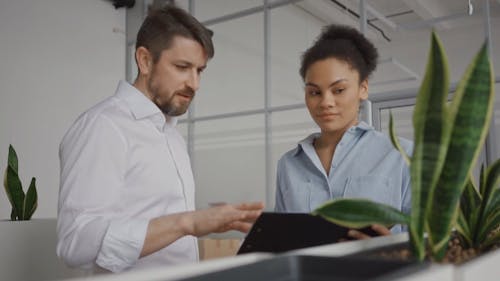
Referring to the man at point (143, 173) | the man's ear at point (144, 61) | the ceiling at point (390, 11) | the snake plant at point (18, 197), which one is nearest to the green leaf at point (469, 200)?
the man at point (143, 173)

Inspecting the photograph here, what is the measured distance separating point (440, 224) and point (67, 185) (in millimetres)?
866

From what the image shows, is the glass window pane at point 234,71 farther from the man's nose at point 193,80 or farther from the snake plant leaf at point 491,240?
the snake plant leaf at point 491,240

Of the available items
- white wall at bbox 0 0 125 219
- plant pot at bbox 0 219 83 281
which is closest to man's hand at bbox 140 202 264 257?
plant pot at bbox 0 219 83 281

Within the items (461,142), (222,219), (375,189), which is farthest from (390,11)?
(461,142)

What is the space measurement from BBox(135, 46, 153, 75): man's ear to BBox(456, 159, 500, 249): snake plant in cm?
100

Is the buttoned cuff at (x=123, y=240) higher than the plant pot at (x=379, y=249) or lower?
lower

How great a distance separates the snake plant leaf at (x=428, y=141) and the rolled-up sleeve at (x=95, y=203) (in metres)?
0.68

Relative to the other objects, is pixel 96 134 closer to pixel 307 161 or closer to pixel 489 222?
pixel 307 161

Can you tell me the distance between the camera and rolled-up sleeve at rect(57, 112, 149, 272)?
3.51 ft

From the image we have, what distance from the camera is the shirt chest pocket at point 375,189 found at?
1.14 meters

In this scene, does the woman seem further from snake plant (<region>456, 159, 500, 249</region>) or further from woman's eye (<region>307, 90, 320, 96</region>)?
snake plant (<region>456, 159, 500, 249</region>)

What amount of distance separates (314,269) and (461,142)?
0.88 feet

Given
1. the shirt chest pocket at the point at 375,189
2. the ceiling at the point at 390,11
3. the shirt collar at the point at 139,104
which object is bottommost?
the shirt chest pocket at the point at 375,189

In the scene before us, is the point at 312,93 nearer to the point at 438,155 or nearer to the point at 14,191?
the point at 438,155
